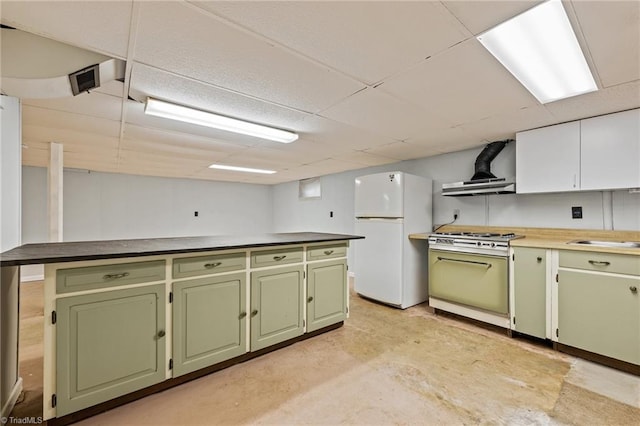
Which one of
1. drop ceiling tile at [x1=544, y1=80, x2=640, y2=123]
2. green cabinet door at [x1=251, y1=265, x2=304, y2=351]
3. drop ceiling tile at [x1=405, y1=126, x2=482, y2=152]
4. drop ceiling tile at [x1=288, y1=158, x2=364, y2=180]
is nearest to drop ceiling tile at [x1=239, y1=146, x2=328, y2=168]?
drop ceiling tile at [x1=288, y1=158, x2=364, y2=180]

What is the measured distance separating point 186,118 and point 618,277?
12.1 feet

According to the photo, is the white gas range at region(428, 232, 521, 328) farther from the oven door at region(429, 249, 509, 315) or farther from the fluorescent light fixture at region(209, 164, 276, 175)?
the fluorescent light fixture at region(209, 164, 276, 175)

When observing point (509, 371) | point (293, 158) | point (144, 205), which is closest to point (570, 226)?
point (509, 371)

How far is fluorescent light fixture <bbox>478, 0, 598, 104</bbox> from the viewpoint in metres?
1.35

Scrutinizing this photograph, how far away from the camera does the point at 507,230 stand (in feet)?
11.0

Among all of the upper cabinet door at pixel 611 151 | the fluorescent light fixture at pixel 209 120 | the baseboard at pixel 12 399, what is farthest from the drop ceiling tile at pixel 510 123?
the baseboard at pixel 12 399

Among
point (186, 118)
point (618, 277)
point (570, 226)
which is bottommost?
point (618, 277)

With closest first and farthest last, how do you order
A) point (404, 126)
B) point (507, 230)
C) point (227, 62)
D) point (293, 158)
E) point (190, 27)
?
point (190, 27), point (227, 62), point (404, 126), point (507, 230), point (293, 158)

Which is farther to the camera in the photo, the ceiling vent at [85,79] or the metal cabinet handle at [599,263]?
the metal cabinet handle at [599,263]

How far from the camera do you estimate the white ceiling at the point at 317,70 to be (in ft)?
4.17

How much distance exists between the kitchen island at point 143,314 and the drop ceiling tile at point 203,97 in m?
1.11

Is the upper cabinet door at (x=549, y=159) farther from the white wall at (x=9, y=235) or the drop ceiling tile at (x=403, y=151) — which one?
the white wall at (x=9, y=235)

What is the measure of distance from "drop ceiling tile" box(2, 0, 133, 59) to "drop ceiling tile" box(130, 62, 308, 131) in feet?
0.80

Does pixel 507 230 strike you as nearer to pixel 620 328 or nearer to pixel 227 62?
pixel 620 328
